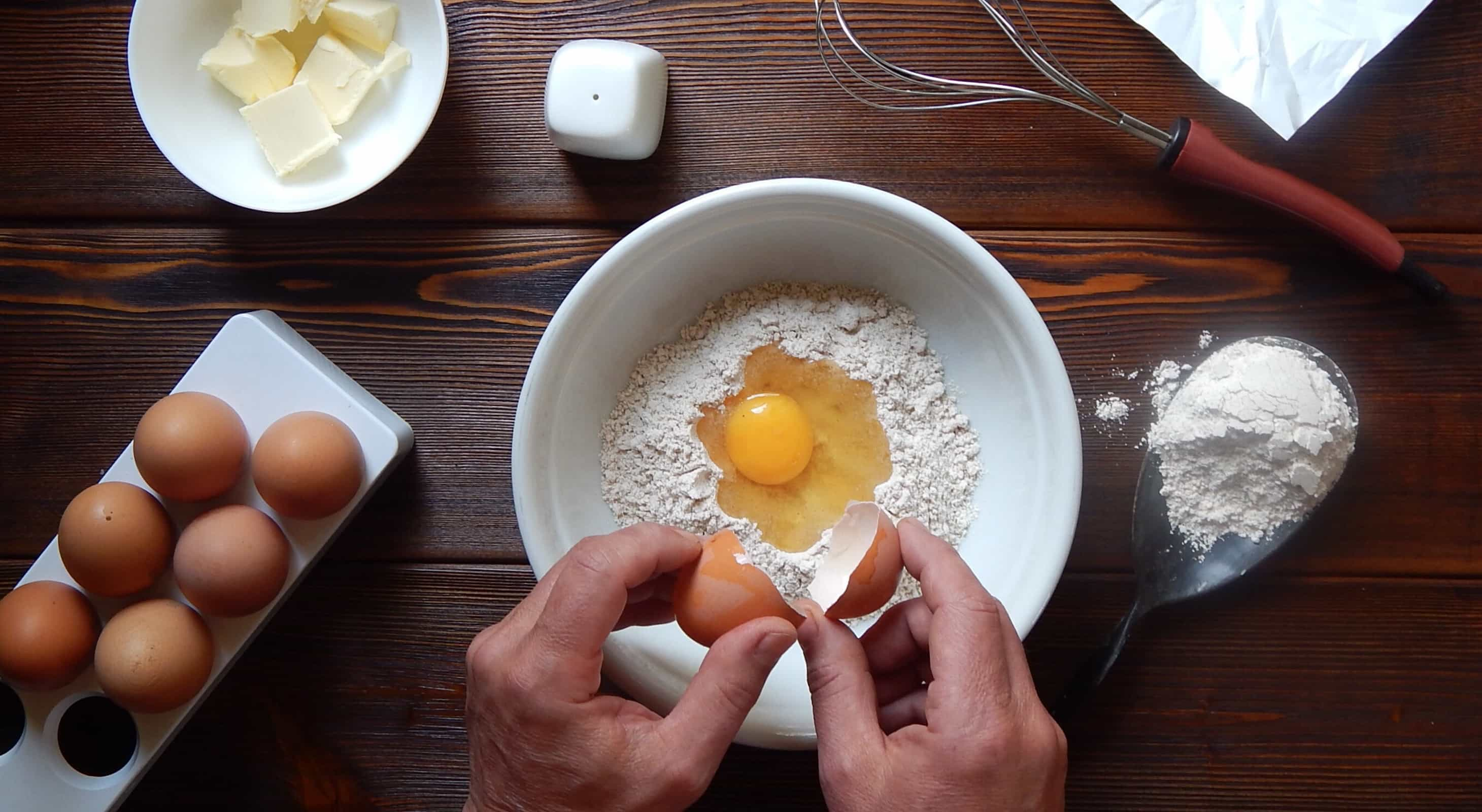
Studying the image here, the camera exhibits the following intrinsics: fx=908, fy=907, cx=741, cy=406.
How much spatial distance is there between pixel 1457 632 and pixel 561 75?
115 cm

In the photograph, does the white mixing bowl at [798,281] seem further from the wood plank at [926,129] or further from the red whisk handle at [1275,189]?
the red whisk handle at [1275,189]

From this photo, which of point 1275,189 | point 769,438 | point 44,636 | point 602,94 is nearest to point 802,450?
point 769,438

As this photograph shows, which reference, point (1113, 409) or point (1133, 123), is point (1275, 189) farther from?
point (1113, 409)

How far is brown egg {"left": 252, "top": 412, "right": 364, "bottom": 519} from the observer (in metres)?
0.88

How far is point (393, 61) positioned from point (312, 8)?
11 cm

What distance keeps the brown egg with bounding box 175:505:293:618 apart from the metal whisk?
77 centimetres

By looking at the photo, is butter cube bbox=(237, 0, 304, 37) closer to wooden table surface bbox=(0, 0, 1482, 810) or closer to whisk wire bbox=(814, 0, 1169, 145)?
wooden table surface bbox=(0, 0, 1482, 810)

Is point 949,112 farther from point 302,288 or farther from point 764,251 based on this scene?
point 302,288

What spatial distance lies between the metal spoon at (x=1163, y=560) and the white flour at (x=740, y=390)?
195 millimetres

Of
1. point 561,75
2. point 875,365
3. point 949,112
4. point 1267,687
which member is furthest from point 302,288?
point 1267,687

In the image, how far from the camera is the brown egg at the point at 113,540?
890 mm

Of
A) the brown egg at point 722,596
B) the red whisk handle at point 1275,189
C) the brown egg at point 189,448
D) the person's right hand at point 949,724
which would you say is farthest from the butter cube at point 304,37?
the red whisk handle at point 1275,189

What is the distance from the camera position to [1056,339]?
→ 1.00 meters

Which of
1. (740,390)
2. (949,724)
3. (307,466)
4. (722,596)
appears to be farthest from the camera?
(740,390)
